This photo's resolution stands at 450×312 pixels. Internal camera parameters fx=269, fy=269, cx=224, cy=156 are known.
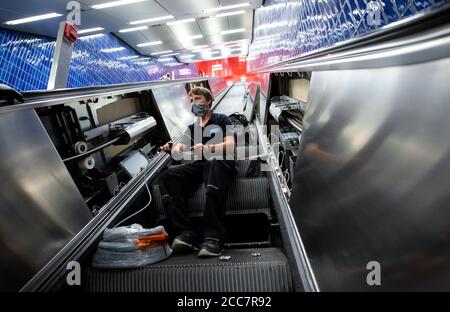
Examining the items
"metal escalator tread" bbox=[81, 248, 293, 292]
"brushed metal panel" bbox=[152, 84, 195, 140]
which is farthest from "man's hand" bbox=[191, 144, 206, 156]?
"brushed metal panel" bbox=[152, 84, 195, 140]

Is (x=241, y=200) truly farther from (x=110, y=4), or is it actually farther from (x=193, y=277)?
(x=110, y=4)

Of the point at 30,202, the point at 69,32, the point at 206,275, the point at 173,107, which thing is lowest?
the point at 206,275

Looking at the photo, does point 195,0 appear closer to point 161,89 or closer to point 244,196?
point 161,89

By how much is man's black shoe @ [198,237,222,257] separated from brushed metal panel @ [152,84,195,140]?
2.48 meters

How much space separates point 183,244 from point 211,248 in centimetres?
18

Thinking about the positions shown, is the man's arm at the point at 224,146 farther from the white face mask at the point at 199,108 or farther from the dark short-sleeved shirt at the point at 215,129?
the white face mask at the point at 199,108

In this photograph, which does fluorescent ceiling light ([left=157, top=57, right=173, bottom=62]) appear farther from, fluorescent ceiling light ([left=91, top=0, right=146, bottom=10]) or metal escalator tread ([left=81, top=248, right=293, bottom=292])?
metal escalator tread ([left=81, top=248, right=293, bottom=292])

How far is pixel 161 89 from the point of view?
4.07m

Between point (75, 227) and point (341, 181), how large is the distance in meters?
1.43

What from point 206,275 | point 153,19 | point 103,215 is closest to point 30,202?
point 103,215

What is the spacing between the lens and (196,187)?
2.18 m

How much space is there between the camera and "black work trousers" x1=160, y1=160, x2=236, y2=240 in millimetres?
1766

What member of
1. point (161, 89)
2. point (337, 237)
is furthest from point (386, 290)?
point (161, 89)

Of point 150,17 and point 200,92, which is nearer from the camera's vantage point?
point 200,92
